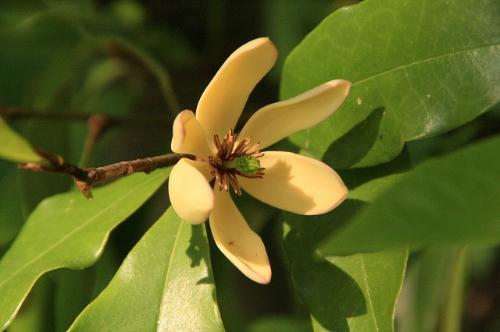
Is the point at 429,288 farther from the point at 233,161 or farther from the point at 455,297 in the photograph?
the point at 233,161

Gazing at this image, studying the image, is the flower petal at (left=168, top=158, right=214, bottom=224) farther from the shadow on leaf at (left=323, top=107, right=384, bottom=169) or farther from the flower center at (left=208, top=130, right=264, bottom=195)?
the shadow on leaf at (left=323, top=107, right=384, bottom=169)

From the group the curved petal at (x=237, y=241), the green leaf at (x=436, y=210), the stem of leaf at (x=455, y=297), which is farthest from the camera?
the stem of leaf at (x=455, y=297)

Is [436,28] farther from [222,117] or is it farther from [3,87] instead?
[3,87]

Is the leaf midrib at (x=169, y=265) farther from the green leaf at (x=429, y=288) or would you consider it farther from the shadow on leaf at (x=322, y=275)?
the green leaf at (x=429, y=288)

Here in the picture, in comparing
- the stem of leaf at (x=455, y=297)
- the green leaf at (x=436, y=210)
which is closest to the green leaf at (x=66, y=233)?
the green leaf at (x=436, y=210)

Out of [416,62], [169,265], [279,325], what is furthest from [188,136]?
[279,325]

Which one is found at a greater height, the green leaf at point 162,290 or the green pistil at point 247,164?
the green pistil at point 247,164

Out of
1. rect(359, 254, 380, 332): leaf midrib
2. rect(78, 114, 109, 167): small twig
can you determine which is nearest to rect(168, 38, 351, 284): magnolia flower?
rect(359, 254, 380, 332): leaf midrib
